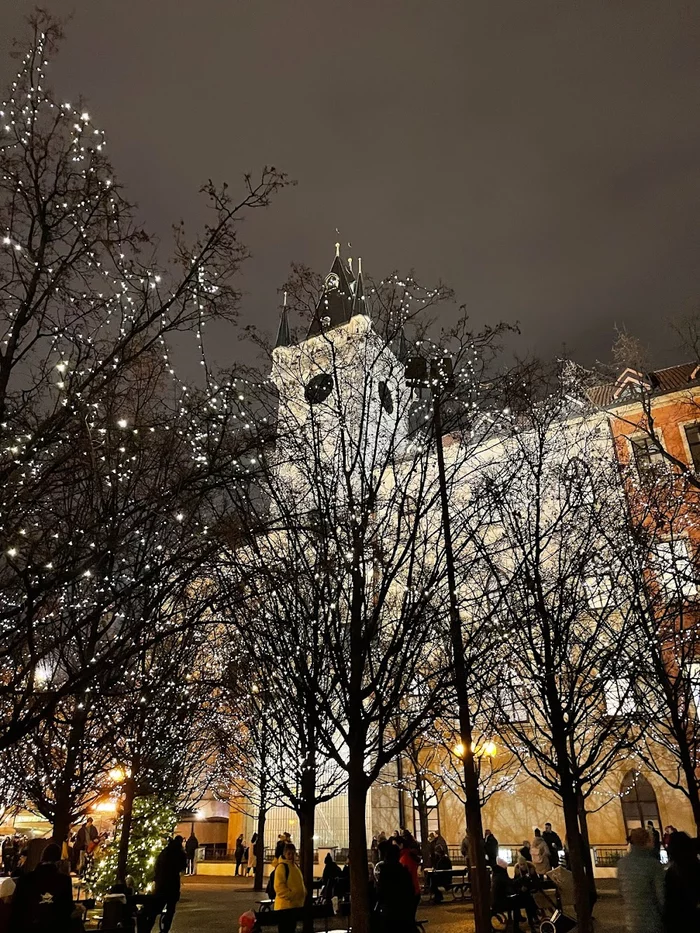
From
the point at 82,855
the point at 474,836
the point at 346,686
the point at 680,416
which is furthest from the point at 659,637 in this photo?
the point at 82,855

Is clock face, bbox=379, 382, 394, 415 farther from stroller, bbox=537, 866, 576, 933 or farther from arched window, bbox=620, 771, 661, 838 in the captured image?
arched window, bbox=620, 771, 661, 838

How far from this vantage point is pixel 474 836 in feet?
35.0

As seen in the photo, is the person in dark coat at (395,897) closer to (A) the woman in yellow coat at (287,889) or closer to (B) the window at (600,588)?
(A) the woman in yellow coat at (287,889)

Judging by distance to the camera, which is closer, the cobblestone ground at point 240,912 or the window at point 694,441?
the cobblestone ground at point 240,912

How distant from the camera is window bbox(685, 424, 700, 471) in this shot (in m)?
27.1

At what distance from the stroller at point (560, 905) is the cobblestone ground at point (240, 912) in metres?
0.71

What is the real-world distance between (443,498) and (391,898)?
5530mm

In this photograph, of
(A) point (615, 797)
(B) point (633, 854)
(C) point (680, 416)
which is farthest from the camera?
(C) point (680, 416)

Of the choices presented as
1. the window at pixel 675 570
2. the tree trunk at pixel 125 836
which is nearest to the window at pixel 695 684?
the window at pixel 675 570

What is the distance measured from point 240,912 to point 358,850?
9.71 metres

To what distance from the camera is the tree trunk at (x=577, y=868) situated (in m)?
10.8

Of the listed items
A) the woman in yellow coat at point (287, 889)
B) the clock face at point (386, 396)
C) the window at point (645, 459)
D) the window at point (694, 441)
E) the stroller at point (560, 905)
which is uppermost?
the window at point (694, 441)

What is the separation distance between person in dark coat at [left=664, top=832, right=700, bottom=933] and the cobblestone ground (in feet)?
28.4

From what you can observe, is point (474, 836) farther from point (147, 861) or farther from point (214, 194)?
point (147, 861)
